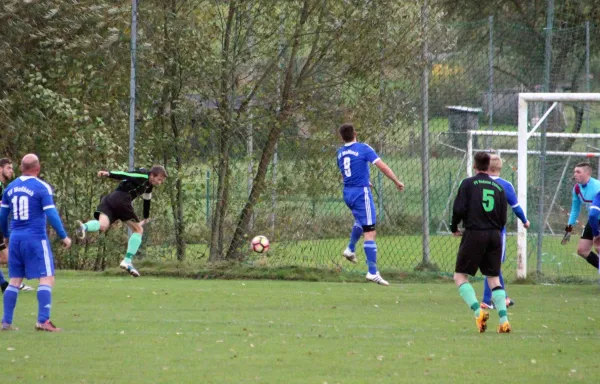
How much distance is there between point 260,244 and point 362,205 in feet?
8.47

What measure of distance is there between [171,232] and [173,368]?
33.5 ft

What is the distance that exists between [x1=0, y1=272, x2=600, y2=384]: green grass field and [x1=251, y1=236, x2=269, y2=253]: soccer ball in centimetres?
154

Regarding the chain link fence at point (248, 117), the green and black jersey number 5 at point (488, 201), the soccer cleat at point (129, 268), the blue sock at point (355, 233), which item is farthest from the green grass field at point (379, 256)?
the green and black jersey number 5 at point (488, 201)

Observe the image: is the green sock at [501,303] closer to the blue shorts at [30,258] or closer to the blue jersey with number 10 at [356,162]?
the blue jersey with number 10 at [356,162]

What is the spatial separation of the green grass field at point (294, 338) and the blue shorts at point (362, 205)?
3.45 feet

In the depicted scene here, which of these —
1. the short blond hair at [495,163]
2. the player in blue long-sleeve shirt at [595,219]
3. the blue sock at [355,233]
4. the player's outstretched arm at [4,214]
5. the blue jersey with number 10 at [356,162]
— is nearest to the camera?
the player's outstretched arm at [4,214]

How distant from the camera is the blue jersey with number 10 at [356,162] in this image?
1414 cm

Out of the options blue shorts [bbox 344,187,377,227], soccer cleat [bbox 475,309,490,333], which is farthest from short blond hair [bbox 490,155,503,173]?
blue shorts [bbox 344,187,377,227]

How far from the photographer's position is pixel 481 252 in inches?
404

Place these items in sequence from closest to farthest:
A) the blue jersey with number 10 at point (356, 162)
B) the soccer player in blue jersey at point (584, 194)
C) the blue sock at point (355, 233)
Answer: the blue jersey with number 10 at point (356, 162), the blue sock at point (355, 233), the soccer player in blue jersey at point (584, 194)

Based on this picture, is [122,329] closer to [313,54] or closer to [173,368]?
[173,368]

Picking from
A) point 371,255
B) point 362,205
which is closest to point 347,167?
point 362,205

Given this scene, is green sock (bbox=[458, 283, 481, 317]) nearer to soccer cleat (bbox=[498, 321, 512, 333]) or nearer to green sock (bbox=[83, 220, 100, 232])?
soccer cleat (bbox=[498, 321, 512, 333])

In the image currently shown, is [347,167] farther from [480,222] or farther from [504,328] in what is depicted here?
[504,328]
